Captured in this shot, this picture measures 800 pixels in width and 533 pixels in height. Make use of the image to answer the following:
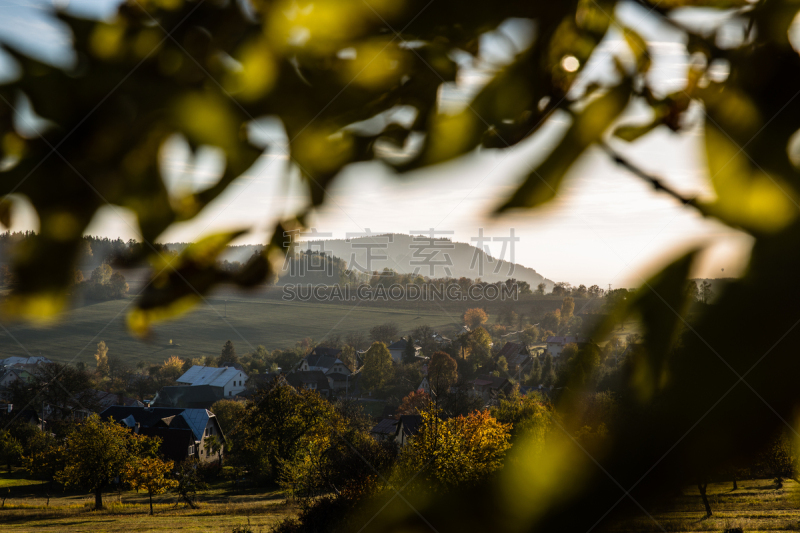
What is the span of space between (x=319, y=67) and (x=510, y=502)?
408 mm

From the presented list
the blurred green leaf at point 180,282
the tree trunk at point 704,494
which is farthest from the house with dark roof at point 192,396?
the tree trunk at point 704,494

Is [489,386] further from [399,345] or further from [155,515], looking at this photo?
[155,515]

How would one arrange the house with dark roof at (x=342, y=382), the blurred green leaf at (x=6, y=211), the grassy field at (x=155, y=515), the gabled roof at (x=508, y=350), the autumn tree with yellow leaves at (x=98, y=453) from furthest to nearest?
1. the autumn tree with yellow leaves at (x=98, y=453)
2. the grassy field at (x=155, y=515)
3. the house with dark roof at (x=342, y=382)
4. the gabled roof at (x=508, y=350)
5. the blurred green leaf at (x=6, y=211)

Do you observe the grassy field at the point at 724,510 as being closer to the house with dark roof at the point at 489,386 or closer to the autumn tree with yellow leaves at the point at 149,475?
the house with dark roof at the point at 489,386

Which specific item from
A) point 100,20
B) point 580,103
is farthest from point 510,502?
point 100,20

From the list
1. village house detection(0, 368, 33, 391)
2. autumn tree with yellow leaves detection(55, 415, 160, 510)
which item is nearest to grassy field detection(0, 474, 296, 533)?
autumn tree with yellow leaves detection(55, 415, 160, 510)

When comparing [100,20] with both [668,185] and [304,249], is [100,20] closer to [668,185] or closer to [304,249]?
[304,249]

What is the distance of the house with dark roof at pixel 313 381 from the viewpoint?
2.17 m

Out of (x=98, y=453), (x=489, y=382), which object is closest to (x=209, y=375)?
(x=489, y=382)

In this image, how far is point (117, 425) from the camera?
6.44m

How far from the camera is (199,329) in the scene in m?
0.76

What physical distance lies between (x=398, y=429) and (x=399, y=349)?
404 millimetres

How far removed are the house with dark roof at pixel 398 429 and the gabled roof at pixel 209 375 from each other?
56cm

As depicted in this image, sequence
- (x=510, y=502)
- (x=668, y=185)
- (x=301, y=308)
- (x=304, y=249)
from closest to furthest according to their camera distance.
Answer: (x=510, y=502) < (x=668, y=185) < (x=304, y=249) < (x=301, y=308)
